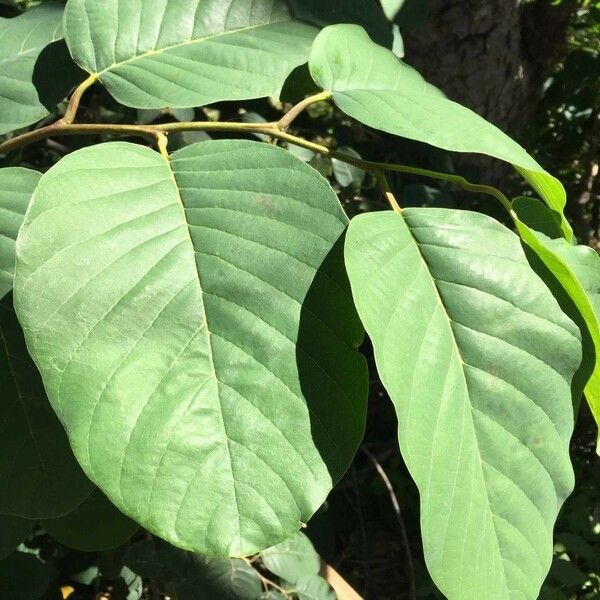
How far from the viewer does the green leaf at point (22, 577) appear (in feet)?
5.68

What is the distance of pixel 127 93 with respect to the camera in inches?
37.4

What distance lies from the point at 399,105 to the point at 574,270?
26 centimetres

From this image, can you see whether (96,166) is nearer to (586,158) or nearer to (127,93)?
(127,93)

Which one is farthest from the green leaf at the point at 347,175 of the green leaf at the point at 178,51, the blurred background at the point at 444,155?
the green leaf at the point at 178,51

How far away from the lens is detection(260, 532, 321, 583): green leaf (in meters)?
1.70

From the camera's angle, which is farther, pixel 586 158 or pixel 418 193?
pixel 586 158

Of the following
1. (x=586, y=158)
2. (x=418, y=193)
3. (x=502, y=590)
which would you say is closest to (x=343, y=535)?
(x=418, y=193)

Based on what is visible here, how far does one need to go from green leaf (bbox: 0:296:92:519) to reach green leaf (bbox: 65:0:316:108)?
12.8 inches

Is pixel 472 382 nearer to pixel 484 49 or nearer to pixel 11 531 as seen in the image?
pixel 11 531

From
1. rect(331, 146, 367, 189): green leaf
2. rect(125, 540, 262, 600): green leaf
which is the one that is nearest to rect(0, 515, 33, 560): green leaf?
rect(125, 540, 262, 600): green leaf

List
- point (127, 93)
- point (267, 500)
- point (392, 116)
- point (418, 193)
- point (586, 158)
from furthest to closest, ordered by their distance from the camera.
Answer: point (586, 158) < point (418, 193) < point (127, 93) < point (392, 116) < point (267, 500)

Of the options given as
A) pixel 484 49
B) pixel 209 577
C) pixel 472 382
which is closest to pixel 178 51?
pixel 472 382

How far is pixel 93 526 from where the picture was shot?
1115mm

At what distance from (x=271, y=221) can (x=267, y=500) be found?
0.25 metres
